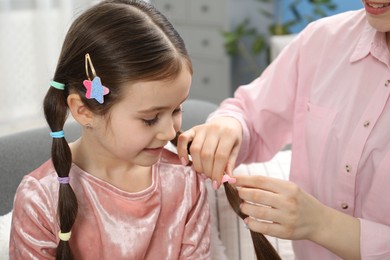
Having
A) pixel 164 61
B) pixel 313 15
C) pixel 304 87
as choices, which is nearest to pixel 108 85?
pixel 164 61

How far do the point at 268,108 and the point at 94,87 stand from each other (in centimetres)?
54

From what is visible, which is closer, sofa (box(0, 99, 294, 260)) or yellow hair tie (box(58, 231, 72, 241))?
yellow hair tie (box(58, 231, 72, 241))

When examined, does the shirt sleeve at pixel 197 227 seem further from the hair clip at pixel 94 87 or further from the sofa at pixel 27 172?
the hair clip at pixel 94 87

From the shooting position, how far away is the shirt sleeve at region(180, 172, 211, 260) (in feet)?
3.88

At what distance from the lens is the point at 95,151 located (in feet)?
3.65

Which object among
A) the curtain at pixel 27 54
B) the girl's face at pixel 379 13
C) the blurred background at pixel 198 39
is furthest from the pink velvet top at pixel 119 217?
the curtain at pixel 27 54

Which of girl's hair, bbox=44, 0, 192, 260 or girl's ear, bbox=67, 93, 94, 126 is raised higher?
girl's hair, bbox=44, 0, 192, 260

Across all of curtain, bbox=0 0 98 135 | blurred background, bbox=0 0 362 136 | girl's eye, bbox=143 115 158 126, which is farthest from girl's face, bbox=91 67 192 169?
curtain, bbox=0 0 98 135

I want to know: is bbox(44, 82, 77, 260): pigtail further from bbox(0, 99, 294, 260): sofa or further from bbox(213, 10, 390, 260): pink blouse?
bbox(213, 10, 390, 260): pink blouse

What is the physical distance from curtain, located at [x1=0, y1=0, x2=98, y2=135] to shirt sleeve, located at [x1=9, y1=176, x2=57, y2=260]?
2175mm

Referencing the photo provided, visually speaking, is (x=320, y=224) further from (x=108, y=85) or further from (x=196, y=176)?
(x=108, y=85)

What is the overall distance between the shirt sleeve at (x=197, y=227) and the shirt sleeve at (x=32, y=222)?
292 mm

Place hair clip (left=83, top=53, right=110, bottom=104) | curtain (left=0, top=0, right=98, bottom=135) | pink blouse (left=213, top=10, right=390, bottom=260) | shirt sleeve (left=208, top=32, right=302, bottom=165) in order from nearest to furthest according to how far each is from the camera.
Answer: hair clip (left=83, top=53, right=110, bottom=104) < pink blouse (left=213, top=10, right=390, bottom=260) < shirt sleeve (left=208, top=32, right=302, bottom=165) < curtain (left=0, top=0, right=98, bottom=135)

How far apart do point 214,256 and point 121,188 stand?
1.11 ft
